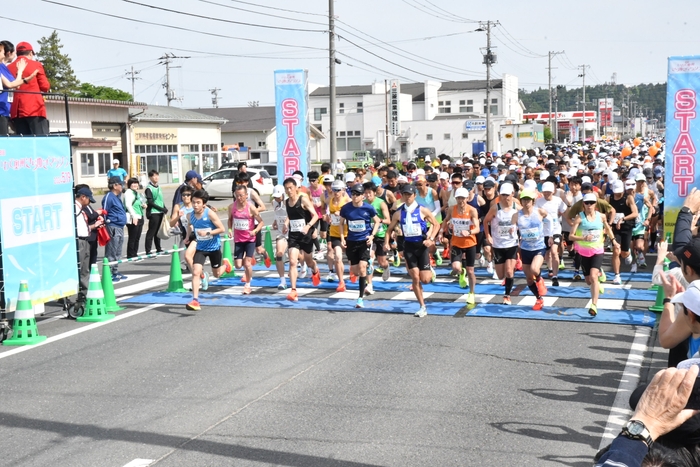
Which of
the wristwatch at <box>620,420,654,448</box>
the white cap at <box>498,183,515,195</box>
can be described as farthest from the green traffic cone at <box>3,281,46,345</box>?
the wristwatch at <box>620,420,654,448</box>

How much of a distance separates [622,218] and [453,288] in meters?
3.50

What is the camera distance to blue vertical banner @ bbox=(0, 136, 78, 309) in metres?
10.9

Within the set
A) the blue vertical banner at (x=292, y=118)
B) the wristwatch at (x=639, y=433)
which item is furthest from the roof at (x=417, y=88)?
the wristwatch at (x=639, y=433)

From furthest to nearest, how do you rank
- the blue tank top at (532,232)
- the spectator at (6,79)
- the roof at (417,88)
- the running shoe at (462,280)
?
1. the roof at (417,88)
2. the running shoe at (462,280)
3. the blue tank top at (532,232)
4. the spectator at (6,79)

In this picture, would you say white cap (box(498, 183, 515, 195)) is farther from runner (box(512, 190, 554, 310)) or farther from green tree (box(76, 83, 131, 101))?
green tree (box(76, 83, 131, 101))

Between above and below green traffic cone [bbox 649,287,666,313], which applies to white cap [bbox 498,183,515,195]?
above

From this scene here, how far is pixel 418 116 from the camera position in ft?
319

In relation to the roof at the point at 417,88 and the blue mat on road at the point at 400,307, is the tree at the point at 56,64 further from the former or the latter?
the blue mat on road at the point at 400,307

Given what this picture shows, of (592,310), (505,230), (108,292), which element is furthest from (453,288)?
(108,292)

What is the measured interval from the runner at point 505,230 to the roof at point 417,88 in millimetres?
81590

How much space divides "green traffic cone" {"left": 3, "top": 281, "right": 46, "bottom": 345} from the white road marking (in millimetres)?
7294

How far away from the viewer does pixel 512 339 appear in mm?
10734

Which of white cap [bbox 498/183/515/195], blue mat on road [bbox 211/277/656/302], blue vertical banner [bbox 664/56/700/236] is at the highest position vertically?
blue vertical banner [bbox 664/56/700/236]

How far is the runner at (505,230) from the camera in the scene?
1273 centimetres
